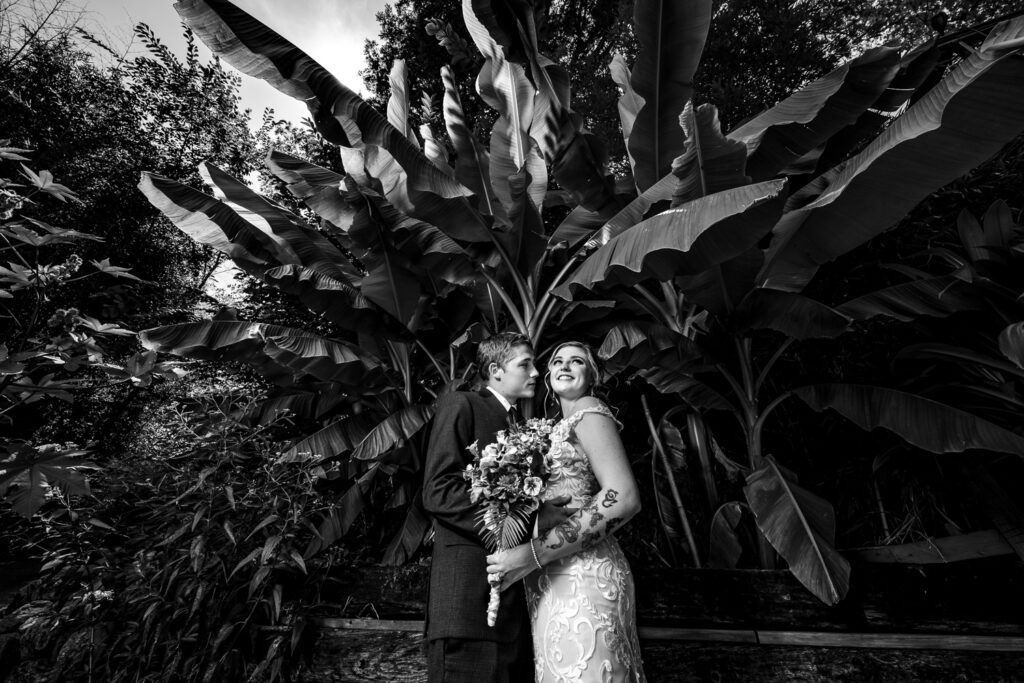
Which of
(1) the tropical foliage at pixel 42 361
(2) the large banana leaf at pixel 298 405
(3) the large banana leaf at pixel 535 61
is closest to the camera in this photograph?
(1) the tropical foliage at pixel 42 361

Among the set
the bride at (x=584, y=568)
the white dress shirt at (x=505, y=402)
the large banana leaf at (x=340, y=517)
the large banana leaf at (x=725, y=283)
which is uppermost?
the large banana leaf at (x=725, y=283)

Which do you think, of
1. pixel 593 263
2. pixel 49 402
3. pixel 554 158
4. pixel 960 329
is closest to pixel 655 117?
pixel 554 158

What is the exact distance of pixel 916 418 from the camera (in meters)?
2.67

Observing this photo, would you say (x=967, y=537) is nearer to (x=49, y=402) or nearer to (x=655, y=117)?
(x=655, y=117)

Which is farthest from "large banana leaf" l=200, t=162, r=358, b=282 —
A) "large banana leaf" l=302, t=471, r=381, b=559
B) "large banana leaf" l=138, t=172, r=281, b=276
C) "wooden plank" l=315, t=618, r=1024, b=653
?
"wooden plank" l=315, t=618, r=1024, b=653

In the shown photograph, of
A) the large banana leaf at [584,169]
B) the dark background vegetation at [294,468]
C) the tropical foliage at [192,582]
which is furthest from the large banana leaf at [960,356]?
the tropical foliage at [192,582]

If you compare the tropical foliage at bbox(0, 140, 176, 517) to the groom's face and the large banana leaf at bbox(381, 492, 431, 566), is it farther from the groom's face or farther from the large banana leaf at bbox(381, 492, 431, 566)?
the large banana leaf at bbox(381, 492, 431, 566)

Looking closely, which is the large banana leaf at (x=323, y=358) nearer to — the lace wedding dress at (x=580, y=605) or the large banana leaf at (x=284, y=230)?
the large banana leaf at (x=284, y=230)

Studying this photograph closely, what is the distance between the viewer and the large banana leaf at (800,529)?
7.67 feet

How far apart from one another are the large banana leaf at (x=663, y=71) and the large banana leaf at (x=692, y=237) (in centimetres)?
73

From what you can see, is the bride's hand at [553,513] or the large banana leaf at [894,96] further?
the large banana leaf at [894,96]

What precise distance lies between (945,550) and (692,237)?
2.38 meters

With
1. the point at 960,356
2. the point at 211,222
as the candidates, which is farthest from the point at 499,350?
the point at 211,222

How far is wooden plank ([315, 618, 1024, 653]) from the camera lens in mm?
2615
